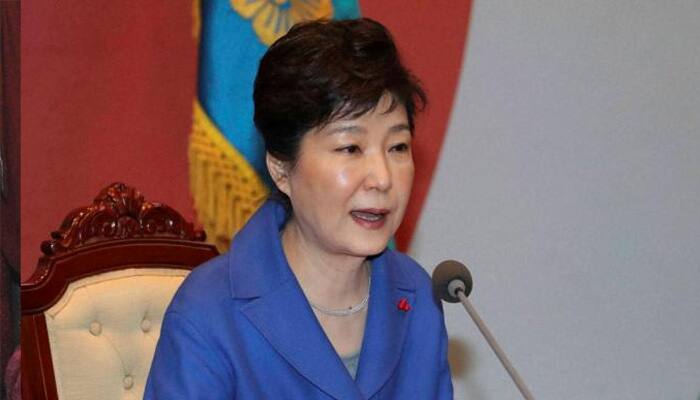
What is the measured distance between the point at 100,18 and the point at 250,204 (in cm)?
66

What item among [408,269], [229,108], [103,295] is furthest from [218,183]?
[408,269]

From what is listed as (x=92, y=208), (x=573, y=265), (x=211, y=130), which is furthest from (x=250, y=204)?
(x=573, y=265)

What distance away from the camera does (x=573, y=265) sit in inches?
146

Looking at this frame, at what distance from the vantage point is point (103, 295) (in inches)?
92.9

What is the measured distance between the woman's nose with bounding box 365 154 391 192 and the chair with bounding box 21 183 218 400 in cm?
72

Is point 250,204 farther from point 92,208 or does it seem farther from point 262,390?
point 262,390

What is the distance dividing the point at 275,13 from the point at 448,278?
4.97 ft

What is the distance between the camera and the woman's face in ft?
6.23

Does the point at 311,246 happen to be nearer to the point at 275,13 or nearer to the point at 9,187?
the point at 9,187

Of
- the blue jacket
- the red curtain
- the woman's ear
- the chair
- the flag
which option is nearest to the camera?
the red curtain

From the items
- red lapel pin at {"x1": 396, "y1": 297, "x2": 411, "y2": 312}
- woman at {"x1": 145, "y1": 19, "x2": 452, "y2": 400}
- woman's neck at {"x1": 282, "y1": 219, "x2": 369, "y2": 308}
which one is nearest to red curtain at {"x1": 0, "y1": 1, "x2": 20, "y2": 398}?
woman at {"x1": 145, "y1": 19, "x2": 452, "y2": 400}

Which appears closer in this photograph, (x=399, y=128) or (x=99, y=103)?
(x=399, y=128)

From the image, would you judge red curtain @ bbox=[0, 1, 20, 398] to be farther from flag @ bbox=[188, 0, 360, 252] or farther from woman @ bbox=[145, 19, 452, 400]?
flag @ bbox=[188, 0, 360, 252]

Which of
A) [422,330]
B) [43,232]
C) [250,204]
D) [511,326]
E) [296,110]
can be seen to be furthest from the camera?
[511,326]
